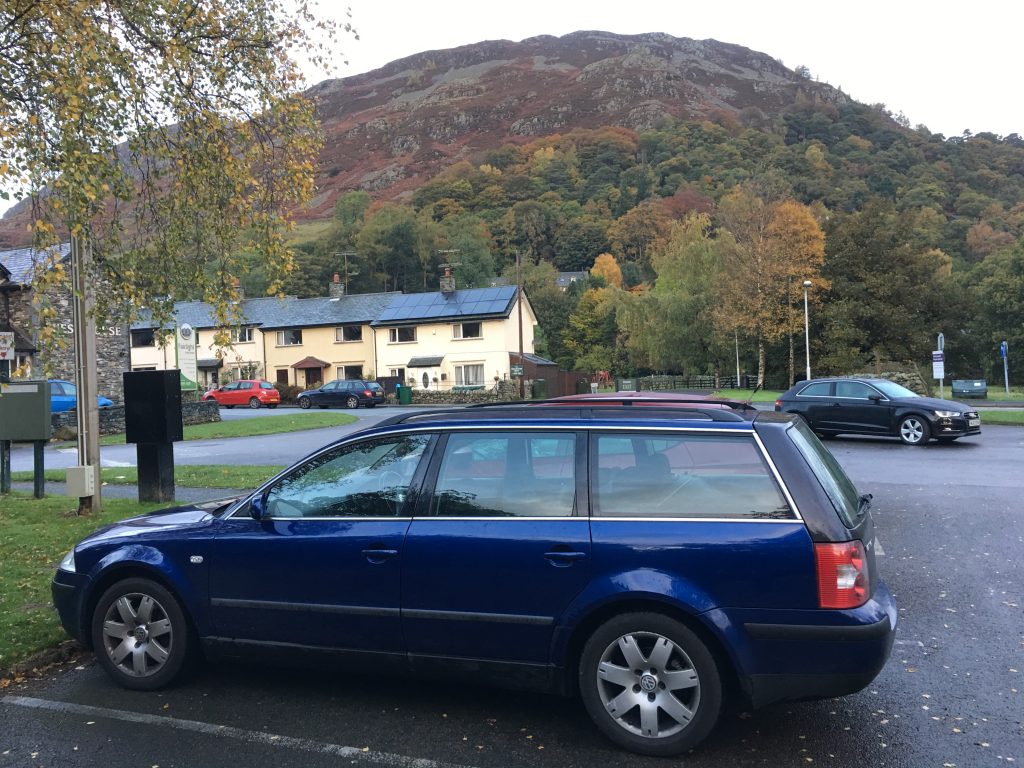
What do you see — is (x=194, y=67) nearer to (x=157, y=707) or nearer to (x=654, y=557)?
(x=157, y=707)

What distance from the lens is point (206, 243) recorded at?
9.43 meters

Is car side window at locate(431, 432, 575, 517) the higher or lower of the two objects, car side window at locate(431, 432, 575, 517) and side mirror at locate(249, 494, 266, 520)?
the higher

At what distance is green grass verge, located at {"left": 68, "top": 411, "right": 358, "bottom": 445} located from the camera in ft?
78.5

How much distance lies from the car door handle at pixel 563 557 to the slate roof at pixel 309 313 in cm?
5148

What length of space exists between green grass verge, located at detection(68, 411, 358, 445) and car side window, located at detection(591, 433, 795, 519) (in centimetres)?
2158

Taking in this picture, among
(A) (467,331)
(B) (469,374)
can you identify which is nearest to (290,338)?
(A) (467,331)

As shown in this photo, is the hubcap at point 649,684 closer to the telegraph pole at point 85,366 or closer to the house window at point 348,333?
the telegraph pole at point 85,366

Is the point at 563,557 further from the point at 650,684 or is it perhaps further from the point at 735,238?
the point at 735,238

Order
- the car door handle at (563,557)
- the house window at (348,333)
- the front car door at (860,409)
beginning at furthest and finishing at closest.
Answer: the house window at (348,333), the front car door at (860,409), the car door handle at (563,557)

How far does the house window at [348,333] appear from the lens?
54.5m

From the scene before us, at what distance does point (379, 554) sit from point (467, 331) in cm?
4722

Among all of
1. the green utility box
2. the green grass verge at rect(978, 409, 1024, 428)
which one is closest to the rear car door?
the green utility box

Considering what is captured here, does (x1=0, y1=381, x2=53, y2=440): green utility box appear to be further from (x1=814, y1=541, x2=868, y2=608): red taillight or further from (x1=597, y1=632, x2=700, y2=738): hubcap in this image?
(x1=814, y1=541, x2=868, y2=608): red taillight

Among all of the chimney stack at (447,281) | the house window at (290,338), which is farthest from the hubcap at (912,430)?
the house window at (290,338)
